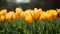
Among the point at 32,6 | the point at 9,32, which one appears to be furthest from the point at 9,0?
the point at 9,32

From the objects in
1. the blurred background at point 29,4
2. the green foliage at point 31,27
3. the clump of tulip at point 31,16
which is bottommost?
the green foliage at point 31,27

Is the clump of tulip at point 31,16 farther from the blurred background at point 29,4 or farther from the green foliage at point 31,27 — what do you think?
the blurred background at point 29,4

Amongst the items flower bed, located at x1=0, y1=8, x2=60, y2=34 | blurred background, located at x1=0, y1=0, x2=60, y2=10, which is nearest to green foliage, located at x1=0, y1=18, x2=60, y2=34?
flower bed, located at x1=0, y1=8, x2=60, y2=34

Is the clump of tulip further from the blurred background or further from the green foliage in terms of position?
the blurred background

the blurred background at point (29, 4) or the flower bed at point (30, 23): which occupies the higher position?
the blurred background at point (29, 4)

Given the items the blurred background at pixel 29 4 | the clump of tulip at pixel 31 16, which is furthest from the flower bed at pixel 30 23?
the blurred background at pixel 29 4

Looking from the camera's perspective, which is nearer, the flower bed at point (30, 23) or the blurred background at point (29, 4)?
the flower bed at point (30, 23)
